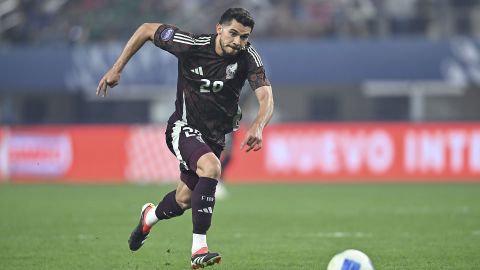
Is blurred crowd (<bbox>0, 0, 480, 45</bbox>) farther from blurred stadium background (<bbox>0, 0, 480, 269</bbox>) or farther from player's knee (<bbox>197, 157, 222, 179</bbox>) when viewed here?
A: player's knee (<bbox>197, 157, 222, 179</bbox>)

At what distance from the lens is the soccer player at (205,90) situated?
25.2 feet

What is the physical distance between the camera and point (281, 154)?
22.3m

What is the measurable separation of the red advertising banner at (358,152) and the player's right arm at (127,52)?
549 inches

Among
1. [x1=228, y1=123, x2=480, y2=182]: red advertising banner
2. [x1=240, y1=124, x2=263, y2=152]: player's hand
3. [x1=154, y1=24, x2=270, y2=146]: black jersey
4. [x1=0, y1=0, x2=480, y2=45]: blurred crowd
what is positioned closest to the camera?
[x1=240, y1=124, x2=263, y2=152]: player's hand

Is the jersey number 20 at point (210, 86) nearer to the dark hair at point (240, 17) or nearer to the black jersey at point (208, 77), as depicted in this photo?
the black jersey at point (208, 77)

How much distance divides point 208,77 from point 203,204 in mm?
1087

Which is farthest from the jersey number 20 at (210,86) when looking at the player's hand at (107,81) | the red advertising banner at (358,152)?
the red advertising banner at (358,152)

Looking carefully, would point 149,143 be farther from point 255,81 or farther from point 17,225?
point 255,81

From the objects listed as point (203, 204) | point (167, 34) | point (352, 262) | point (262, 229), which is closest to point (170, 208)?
point (203, 204)

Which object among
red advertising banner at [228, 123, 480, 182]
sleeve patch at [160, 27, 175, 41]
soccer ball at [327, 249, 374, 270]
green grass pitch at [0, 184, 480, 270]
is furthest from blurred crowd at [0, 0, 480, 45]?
soccer ball at [327, 249, 374, 270]

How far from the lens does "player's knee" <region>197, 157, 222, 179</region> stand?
7625 mm

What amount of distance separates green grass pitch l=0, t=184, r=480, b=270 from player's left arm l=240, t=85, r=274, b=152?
123cm

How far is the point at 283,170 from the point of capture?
22.3m

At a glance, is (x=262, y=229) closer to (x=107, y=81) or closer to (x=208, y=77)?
(x=208, y=77)
